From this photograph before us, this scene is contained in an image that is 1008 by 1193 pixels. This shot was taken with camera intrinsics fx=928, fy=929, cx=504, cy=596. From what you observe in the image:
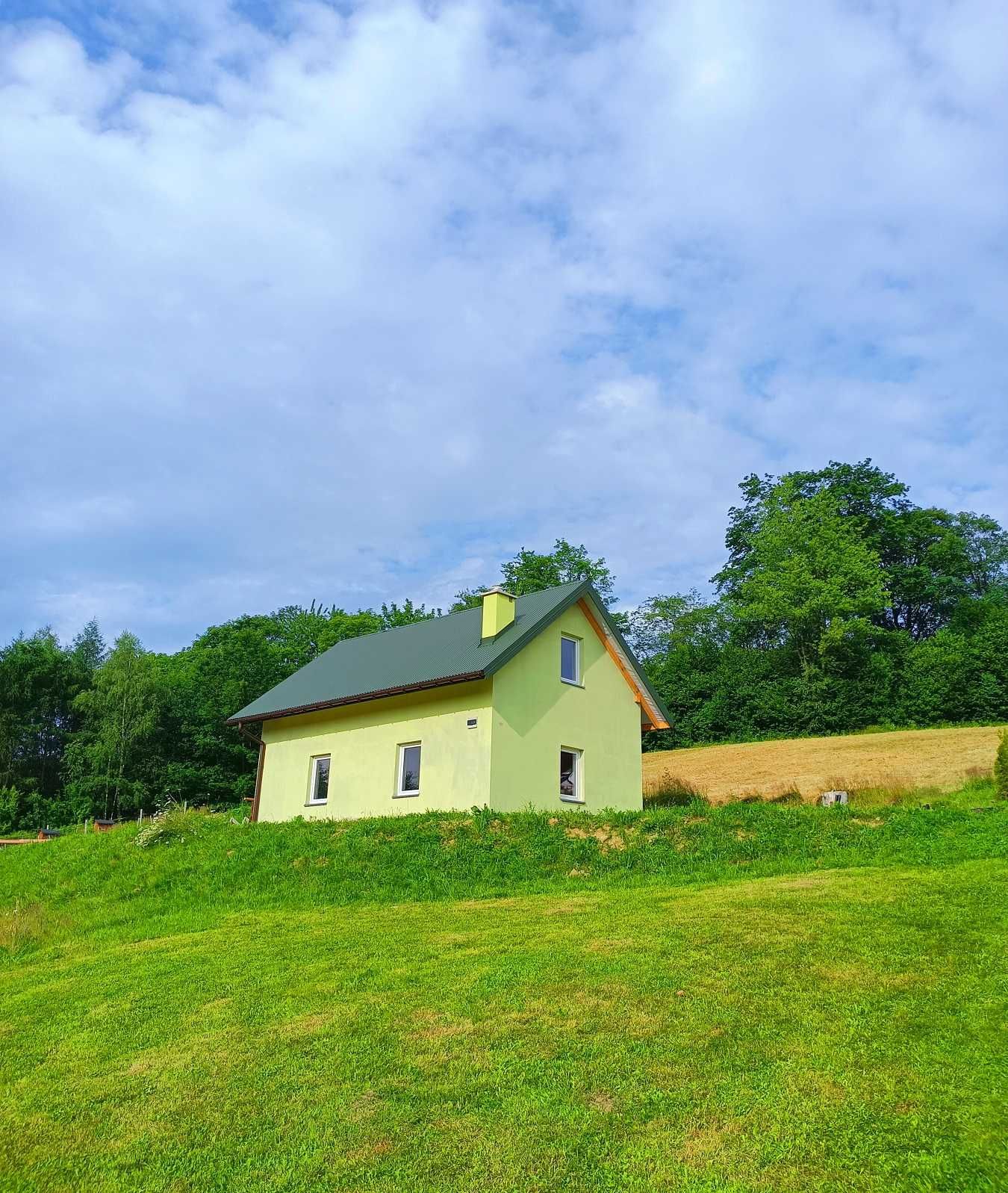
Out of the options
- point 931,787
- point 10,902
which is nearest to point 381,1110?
point 10,902

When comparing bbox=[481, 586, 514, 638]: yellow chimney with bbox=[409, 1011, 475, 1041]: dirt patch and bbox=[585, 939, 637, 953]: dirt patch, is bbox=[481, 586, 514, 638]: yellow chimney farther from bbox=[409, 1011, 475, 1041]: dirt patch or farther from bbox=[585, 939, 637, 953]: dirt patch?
bbox=[409, 1011, 475, 1041]: dirt patch

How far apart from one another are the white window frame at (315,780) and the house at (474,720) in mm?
29

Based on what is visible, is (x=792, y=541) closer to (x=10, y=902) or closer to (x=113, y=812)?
(x=113, y=812)

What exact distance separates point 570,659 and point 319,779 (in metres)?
7.58

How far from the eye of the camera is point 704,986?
8.11 metres

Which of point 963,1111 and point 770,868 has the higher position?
point 770,868

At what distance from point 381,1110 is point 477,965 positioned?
10.8 feet

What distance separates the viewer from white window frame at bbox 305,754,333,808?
2445 cm

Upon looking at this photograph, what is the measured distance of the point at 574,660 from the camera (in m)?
24.0

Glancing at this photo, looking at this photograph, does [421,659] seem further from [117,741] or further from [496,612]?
[117,741]

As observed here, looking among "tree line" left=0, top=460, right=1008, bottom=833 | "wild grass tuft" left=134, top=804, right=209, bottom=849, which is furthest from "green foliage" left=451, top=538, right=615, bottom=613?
"wild grass tuft" left=134, top=804, right=209, bottom=849

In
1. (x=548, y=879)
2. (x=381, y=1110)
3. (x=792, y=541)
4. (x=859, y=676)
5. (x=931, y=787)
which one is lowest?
(x=381, y=1110)

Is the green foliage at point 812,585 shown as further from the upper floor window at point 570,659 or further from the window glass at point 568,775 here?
the window glass at point 568,775

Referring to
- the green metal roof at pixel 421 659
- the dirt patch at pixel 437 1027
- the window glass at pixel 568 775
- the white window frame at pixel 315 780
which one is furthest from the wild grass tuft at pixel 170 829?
the dirt patch at pixel 437 1027
